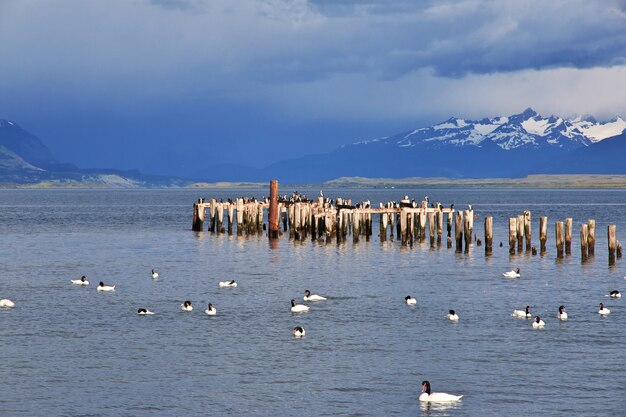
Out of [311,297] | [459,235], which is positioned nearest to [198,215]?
[459,235]

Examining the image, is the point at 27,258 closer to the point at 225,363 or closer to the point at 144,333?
the point at 144,333

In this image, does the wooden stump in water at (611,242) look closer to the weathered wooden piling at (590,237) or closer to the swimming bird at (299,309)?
the weathered wooden piling at (590,237)

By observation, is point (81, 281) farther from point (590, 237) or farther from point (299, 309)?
point (590, 237)

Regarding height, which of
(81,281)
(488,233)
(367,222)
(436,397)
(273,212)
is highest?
(273,212)

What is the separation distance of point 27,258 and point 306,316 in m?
29.8

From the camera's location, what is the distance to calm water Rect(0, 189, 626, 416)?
2502 cm

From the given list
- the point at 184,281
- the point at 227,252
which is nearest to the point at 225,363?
the point at 184,281

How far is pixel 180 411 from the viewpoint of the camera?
24031 millimetres

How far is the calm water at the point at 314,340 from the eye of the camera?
25.0 m

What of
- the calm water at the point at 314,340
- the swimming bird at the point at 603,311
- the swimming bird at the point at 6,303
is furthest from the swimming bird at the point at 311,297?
the swimming bird at the point at 6,303

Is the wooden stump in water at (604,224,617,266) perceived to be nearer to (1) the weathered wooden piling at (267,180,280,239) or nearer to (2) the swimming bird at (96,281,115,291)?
(1) the weathered wooden piling at (267,180,280,239)

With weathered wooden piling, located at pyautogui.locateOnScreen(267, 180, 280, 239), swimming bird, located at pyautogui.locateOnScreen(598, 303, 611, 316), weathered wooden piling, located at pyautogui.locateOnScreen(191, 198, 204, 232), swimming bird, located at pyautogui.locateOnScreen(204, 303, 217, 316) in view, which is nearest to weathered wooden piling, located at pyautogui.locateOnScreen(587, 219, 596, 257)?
swimming bird, located at pyautogui.locateOnScreen(598, 303, 611, 316)

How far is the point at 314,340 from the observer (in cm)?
3234

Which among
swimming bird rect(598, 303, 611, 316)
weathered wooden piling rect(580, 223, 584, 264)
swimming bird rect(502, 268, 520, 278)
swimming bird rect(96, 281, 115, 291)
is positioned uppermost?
weathered wooden piling rect(580, 223, 584, 264)
